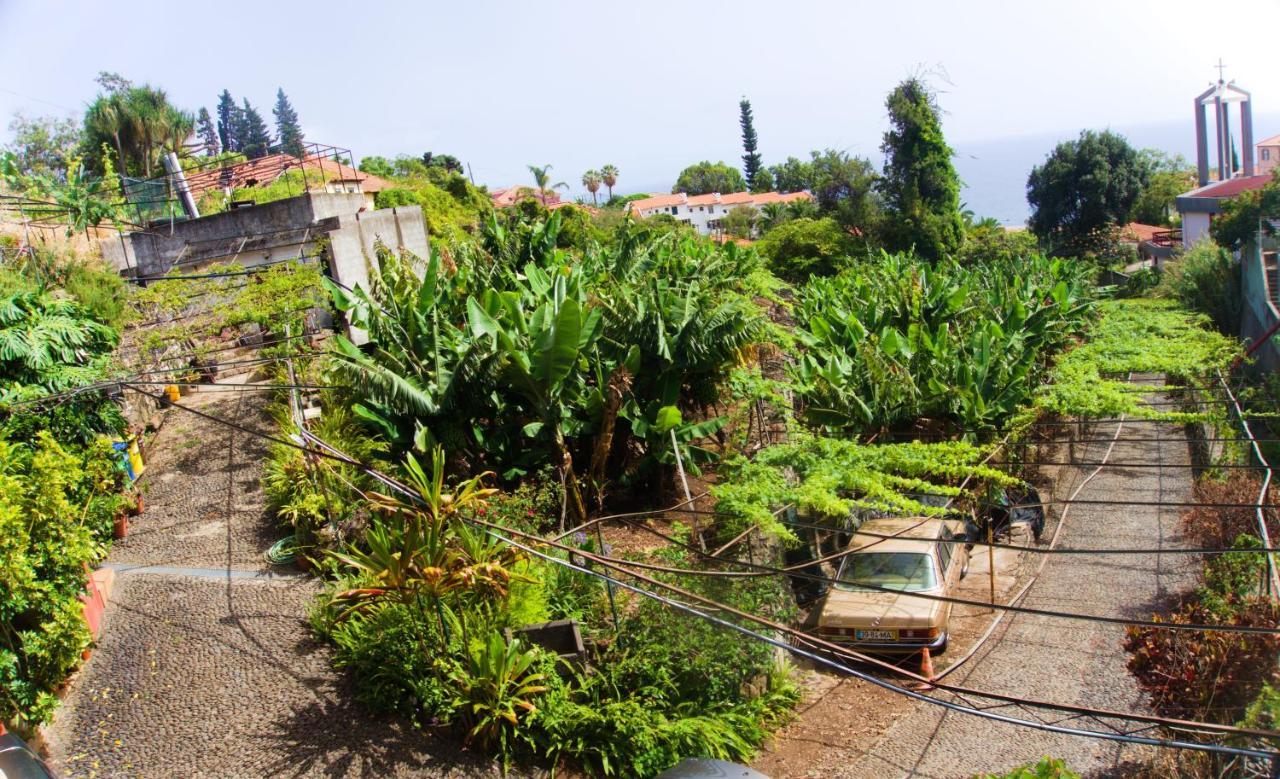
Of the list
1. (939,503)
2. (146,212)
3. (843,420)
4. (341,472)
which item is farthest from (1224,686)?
(146,212)

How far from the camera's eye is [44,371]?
11.7m

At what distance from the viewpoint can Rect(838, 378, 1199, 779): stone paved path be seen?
8094 millimetres

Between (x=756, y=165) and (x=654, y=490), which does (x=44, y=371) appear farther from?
(x=756, y=165)

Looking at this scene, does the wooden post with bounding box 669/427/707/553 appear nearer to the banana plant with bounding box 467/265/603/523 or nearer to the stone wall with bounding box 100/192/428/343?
the banana plant with bounding box 467/265/603/523

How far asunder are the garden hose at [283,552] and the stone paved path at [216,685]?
134mm

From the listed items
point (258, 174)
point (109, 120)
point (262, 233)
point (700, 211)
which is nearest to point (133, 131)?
point (109, 120)

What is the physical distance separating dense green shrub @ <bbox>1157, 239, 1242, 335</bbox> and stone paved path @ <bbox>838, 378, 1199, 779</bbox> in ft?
45.8

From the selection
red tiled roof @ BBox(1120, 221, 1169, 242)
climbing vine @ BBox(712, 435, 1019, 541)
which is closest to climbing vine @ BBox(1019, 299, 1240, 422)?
climbing vine @ BBox(712, 435, 1019, 541)

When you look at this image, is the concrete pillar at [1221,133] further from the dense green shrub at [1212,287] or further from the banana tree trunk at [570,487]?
the banana tree trunk at [570,487]

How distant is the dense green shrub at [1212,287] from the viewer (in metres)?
25.5

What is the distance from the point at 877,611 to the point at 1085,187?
43.3 metres

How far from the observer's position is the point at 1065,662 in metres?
9.60

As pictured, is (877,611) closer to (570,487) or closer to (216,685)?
(570,487)

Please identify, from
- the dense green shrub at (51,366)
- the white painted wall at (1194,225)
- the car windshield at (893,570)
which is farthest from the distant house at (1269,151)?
the dense green shrub at (51,366)
